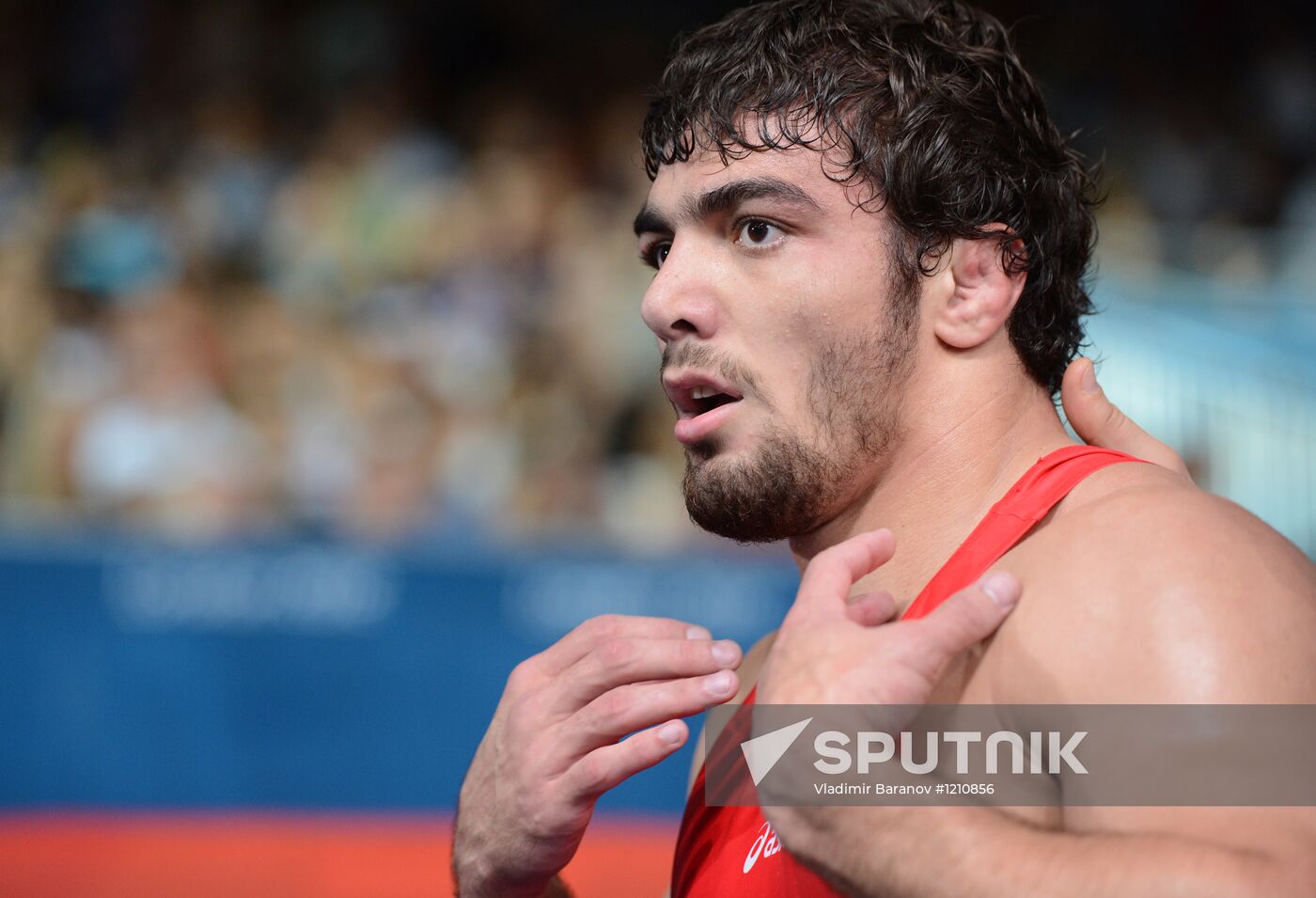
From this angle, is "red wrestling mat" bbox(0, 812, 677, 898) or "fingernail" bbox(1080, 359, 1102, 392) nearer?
"fingernail" bbox(1080, 359, 1102, 392)

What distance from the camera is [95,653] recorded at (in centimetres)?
501

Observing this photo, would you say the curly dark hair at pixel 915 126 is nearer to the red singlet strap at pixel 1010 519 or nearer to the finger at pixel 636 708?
the red singlet strap at pixel 1010 519

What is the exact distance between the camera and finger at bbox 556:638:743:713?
1.66 metres

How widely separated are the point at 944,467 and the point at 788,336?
0.96 ft

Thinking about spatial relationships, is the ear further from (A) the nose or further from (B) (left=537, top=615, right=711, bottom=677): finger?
(B) (left=537, top=615, right=711, bottom=677): finger

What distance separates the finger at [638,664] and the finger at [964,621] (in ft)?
1.06

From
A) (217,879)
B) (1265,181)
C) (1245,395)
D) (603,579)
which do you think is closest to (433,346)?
(603,579)

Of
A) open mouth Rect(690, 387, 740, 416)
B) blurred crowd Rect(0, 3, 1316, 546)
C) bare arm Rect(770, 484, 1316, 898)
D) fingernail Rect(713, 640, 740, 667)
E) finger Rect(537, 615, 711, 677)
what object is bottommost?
bare arm Rect(770, 484, 1316, 898)

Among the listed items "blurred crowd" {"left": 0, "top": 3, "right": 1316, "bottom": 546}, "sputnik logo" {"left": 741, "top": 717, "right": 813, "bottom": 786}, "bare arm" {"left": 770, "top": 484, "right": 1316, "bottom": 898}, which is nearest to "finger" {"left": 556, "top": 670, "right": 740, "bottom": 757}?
"sputnik logo" {"left": 741, "top": 717, "right": 813, "bottom": 786}

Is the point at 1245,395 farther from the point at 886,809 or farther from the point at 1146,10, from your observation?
the point at 886,809

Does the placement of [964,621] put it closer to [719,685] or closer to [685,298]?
[719,685]

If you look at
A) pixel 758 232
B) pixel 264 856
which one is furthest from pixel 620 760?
pixel 264 856

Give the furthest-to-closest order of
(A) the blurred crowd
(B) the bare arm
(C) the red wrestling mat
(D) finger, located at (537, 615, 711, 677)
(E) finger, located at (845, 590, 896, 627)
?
1. (A) the blurred crowd
2. (C) the red wrestling mat
3. (D) finger, located at (537, 615, 711, 677)
4. (E) finger, located at (845, 590, 896, 627)
5. (B) the bare arm

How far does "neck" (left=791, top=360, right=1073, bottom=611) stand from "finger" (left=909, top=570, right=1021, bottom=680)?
36 cm
